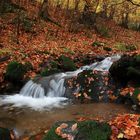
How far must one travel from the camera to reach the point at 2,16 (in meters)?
21.4

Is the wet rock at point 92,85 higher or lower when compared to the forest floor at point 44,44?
lower

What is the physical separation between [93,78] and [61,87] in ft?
4.23

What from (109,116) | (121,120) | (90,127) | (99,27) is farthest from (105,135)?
(99,27)

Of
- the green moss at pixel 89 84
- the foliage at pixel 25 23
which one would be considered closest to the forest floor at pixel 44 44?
the foliage at pixel 25 23

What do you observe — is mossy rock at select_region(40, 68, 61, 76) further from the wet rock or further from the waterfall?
the wet rock

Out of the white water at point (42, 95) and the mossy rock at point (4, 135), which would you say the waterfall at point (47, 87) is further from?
the mossy rock at point (4, 135)

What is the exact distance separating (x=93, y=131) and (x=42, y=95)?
6.81 m

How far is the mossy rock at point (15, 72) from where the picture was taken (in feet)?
42.3

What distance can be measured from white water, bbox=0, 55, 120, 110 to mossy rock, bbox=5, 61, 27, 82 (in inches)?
22.9

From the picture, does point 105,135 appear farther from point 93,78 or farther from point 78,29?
point 78,29

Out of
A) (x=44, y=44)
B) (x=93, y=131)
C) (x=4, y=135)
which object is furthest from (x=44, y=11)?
(x=93, y=131)

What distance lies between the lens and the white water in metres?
10.7

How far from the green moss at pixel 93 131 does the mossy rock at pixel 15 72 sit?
7.99 metres

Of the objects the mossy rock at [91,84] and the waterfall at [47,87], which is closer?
the mossy rock at [91,84]
